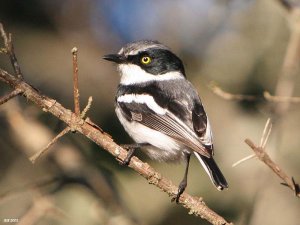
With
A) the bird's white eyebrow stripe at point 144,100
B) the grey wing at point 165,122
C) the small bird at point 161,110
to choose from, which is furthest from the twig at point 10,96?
the bird's white eyebrow stripe at point 144,100

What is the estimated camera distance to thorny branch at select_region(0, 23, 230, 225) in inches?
135

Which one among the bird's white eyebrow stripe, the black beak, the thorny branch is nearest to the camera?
the thorny branch

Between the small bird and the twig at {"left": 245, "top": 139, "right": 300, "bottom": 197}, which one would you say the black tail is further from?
the twig at {"left": 245, "top": 139, "right": 300, "bottom": 197}

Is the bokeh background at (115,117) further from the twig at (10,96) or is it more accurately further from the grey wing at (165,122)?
the twig at (10,96)

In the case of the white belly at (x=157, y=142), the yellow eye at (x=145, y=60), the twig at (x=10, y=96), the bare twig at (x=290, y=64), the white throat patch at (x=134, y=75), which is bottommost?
the twig at (x=10, y=96)

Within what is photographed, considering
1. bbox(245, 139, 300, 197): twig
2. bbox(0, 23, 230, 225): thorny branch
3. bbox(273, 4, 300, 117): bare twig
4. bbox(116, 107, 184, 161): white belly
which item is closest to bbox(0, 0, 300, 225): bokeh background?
bbox(273, 4, 300, 117): bare twig

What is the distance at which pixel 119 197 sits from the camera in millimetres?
5504

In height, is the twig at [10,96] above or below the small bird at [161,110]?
below

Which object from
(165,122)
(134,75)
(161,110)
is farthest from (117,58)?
(165,122)

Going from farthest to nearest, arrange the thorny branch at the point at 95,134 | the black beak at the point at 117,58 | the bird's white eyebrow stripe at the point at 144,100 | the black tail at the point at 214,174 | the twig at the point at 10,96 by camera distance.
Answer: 1. the black beak at the point at 117,58
2. the bird's white eyebrow stripe at the point at 144,100
3. the black tail at the point at 214,174
4. the thorny branch at the point at 95,134
5. the twig at the point at 10,96

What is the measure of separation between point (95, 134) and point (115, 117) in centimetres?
346

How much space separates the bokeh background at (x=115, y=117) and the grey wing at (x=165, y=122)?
0.94 meters

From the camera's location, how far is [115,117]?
7090mm

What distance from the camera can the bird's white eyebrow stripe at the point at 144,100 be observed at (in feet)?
15.1
